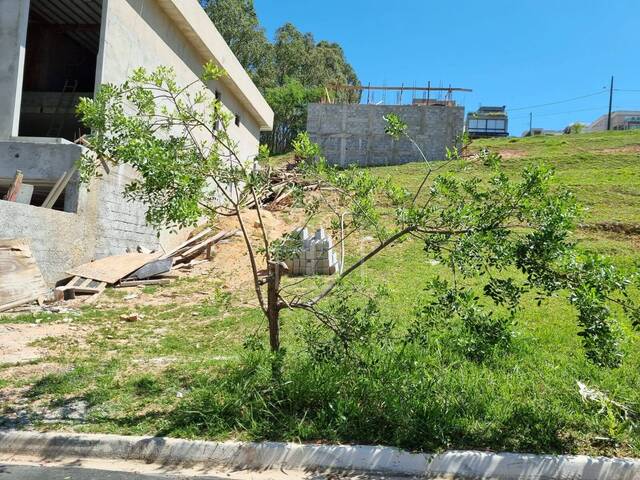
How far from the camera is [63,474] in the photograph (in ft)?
13.1

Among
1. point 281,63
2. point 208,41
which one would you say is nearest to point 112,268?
point 208,41

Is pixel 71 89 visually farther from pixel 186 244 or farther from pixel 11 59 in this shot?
pixel 186 244

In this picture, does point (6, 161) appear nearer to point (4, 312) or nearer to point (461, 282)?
point (4, 312)

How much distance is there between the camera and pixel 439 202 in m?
5.02

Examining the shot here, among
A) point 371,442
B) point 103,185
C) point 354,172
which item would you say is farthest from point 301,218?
point 371,442

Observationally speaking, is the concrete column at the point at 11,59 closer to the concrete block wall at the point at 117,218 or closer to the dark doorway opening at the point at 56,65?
the concrete block wall at the point at 117,218

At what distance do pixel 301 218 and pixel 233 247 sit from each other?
3.58 m

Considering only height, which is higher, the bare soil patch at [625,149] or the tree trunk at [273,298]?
the bare soil patch at [625,149]

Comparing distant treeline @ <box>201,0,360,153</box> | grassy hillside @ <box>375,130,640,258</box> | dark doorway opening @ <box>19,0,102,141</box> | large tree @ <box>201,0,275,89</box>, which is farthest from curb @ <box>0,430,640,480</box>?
large tree @ <box>201,0,275,89</box>

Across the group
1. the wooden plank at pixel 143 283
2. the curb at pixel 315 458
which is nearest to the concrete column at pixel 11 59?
the wooden plank at pixel 143 283

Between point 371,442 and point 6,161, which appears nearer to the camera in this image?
point 371,442

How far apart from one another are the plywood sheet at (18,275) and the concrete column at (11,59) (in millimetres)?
3621

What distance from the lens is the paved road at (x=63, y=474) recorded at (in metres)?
3.93

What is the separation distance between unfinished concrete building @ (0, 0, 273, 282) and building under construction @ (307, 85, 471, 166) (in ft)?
32.3
